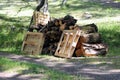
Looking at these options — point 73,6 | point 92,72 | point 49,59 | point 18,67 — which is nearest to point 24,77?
point 18,67

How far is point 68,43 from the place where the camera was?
49.3 feet

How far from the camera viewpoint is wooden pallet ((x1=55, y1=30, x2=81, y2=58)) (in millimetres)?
14766

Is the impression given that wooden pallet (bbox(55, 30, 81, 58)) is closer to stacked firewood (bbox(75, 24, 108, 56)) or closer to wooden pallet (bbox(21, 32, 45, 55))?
stacked firewood (bbox(75, 24, 108, 56))

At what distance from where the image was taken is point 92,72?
1115cm

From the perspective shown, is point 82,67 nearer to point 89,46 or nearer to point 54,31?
point 89,46

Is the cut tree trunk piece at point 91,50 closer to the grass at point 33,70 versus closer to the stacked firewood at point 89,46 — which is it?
the stacked firewood at point 89,46

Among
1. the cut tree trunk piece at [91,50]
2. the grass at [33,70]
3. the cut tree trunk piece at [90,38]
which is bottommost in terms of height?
the cut tree trunk piece at [91,50]

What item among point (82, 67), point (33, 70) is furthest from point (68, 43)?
point (33, 70)

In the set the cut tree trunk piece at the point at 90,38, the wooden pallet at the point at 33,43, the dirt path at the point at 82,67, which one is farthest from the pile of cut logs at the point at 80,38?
the dirt path at the point at 82,67

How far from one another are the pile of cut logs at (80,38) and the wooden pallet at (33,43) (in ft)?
0.80

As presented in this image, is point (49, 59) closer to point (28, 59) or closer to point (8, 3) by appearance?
point (28, 59)

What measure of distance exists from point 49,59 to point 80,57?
1256mm

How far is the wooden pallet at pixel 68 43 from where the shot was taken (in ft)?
48.4

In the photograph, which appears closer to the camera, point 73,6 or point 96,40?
point 96,40
